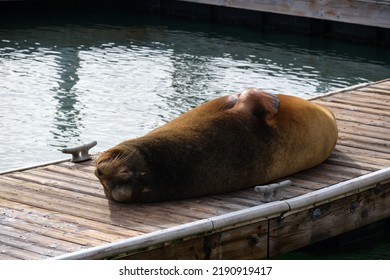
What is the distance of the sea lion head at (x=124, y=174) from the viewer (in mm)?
7070

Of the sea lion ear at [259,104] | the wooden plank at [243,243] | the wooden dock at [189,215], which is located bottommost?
the wooden plank at [243,243]

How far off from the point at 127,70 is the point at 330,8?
13.0 ft

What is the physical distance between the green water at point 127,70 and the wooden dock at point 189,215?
9.42 feet

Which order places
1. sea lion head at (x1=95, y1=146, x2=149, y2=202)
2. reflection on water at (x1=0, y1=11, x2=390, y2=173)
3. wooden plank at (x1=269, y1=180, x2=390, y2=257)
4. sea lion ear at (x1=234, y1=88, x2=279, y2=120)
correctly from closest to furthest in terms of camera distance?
sea lion head at (x1=95, y1=146, x2=149, y2=202) < wooden plank at (x1=269, y1=180, x2=390, y2=257) < sea lion ear at (x1=234, y1=88, x2=279, y2=120) < reflection on water at (x1=0, y1=11, x2=390, y2=173)

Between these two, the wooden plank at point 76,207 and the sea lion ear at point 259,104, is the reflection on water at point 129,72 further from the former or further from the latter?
the sea lion ear at point 259,104

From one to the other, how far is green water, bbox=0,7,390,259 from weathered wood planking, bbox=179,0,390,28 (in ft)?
1.31

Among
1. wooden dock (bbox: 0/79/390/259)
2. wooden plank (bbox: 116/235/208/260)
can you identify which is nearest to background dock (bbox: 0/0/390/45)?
wooden dock (bbox: 0/79/390/259)

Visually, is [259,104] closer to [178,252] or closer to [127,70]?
[178,252]

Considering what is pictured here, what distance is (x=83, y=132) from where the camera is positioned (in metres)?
11.6

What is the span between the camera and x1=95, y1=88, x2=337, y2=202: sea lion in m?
7.12

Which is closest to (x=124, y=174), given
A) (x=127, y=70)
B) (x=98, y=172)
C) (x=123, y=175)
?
(x=123, y=175)

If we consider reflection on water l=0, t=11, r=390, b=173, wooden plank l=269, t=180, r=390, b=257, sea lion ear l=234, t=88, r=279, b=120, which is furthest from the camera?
reflection on water l=0, t=11, r=390, b=173

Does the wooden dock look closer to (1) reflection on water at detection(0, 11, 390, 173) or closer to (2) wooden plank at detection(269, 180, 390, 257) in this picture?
(2) wooden plank at detection(269, 180, 390, 257)

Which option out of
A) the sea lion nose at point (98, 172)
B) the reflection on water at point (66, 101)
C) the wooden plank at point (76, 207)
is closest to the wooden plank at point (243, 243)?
the wooden plank at point (76, 207)
